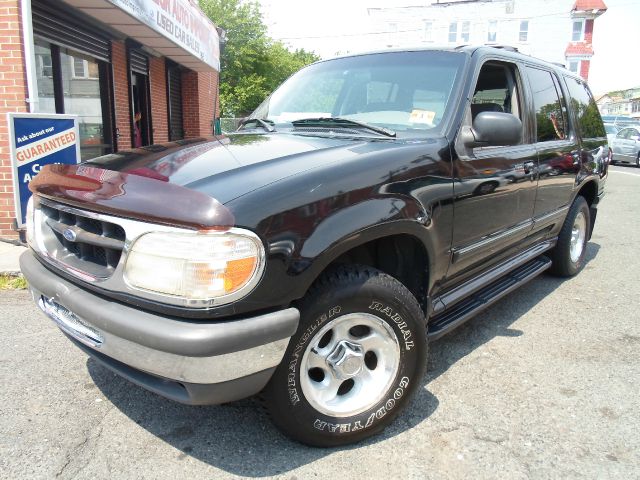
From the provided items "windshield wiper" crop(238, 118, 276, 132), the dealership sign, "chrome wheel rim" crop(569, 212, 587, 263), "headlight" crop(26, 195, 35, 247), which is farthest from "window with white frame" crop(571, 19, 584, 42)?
"headlight" crop(26, 195, 35, 247)

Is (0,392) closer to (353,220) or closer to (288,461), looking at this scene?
(288,461)

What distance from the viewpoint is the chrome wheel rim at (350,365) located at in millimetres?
2227

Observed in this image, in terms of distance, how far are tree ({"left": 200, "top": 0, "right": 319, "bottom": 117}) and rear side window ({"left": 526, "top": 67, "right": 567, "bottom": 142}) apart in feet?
76.6

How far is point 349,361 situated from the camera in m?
2.29

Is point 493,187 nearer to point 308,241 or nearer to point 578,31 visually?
point 308,241

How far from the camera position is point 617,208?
9617 mm

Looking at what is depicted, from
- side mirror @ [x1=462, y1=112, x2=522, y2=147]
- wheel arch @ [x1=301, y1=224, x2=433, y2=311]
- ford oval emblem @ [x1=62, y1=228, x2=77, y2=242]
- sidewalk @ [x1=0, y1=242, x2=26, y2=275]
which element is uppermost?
side mirror @ [x1=462, y1=112, x2=522, y2=147]

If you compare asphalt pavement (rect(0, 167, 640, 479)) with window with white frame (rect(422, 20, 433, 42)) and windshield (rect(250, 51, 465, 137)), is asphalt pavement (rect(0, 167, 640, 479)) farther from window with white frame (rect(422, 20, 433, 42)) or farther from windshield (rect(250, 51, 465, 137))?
window with white frame (rect(422, 20, 433, 42))

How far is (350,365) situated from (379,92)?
177 centimetres

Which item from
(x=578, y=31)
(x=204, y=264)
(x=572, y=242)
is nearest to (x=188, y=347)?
(x=204, y=264)

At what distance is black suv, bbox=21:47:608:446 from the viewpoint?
71.8 inches

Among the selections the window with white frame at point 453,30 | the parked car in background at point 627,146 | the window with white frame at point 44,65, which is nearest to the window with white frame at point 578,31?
the window with white frame at point 453,30

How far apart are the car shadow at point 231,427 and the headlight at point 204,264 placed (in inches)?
25.5

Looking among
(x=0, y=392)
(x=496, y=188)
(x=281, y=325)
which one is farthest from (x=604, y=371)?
(x=0, y=392)
